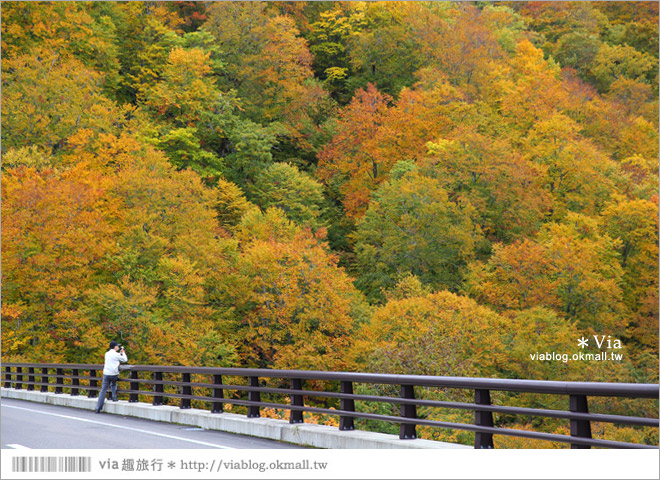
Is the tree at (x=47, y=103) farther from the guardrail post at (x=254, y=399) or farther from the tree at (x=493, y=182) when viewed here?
the guardrail post at (x=254, y=399)

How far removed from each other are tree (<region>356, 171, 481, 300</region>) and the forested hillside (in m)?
0.23

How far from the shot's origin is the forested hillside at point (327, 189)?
157ft

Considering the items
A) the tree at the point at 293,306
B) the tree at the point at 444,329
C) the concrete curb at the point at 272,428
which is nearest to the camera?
the concrete curb at the point at 272,428

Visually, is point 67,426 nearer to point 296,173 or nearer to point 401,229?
point 401,229

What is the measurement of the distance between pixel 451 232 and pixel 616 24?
55.0 m

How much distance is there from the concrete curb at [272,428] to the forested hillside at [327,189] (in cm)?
2189

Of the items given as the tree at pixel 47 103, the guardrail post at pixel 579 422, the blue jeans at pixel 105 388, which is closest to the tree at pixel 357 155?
the tree at pixel 47 103

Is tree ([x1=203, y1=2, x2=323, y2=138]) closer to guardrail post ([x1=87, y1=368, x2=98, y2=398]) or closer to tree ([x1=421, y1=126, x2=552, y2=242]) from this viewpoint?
tree ([x1=421, y1=126, x2=552, y2=242])

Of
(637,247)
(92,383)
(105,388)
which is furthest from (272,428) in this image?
(637,247)

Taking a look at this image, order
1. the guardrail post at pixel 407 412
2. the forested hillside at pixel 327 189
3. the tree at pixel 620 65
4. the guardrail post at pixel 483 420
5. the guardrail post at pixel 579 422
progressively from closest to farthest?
the guardrail post at pixel 579 422, the guardrail post at pixel 483 420, the guardrail post at pixel 407 412, the forested hillside at pixel 327 189, the tree at pixel 620 65

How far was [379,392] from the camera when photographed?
29469 mm

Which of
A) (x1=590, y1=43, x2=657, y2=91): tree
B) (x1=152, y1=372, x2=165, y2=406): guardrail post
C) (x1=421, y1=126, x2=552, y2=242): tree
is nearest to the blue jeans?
(x1=152, y1=372, x2=165, y2=406): guardrail post

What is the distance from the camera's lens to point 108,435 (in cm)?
1367

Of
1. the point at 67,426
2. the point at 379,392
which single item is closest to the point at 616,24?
the point at 379,392
